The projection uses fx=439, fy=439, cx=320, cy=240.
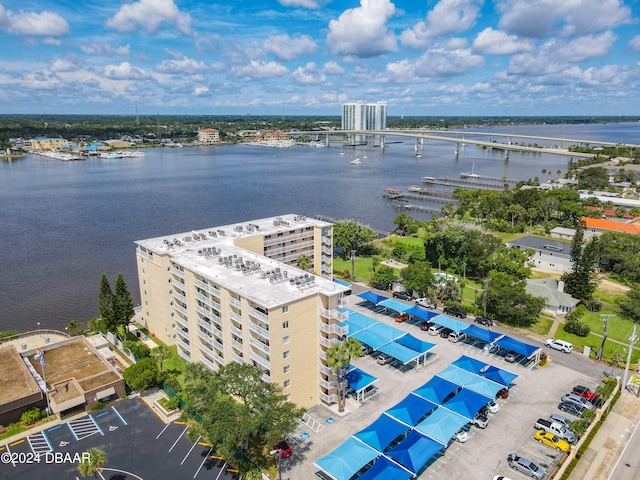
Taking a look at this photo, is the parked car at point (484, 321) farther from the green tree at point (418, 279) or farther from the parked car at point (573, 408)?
the parked car at point (573, 408)

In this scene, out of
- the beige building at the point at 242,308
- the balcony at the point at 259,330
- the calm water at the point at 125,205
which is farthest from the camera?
the calm water at the point at 125,205

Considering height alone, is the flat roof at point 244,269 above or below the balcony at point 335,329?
above

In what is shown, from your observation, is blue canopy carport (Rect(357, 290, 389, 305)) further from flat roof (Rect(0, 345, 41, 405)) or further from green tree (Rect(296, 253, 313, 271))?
flat roof (Rect(0, 345, 41, 405))

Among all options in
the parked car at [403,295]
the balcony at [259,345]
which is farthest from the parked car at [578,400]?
the balcony at [259,345]

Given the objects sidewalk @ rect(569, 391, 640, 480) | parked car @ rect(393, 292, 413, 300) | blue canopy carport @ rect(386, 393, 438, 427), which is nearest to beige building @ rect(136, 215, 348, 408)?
blue canopy carport @ rect(386, 393, 438, 427)

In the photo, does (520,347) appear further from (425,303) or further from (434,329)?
(425,303)

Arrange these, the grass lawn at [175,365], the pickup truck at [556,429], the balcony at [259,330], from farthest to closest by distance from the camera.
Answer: the grass lawn at [175,365]
the balcony at [259,330]
the pickup truck at [556,429]

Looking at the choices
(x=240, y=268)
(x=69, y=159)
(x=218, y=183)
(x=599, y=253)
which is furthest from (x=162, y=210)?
(x=69, y=159)

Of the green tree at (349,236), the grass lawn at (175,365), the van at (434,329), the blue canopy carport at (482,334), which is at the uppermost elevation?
the green tree at (349,236)
